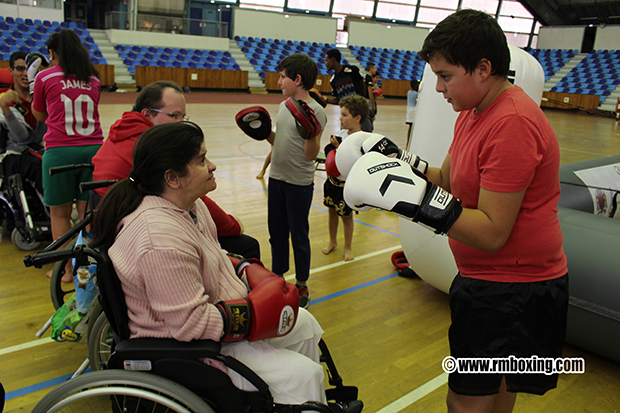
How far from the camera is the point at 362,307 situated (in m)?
2.81

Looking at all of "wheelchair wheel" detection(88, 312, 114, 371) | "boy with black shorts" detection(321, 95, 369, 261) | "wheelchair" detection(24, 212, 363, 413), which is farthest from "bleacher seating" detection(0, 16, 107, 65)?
"wheelchair" detection(24, 212, 363, 413)

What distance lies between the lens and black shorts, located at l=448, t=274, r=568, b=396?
48.2 inches

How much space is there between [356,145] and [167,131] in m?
0.71

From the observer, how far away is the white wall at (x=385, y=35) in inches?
831

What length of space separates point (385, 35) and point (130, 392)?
74.9 feet

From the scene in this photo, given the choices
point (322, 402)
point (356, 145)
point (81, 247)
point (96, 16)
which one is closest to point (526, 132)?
point (356, 145)

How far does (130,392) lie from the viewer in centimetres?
117

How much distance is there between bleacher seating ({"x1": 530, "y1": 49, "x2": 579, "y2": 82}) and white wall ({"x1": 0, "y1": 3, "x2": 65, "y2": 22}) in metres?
21.2

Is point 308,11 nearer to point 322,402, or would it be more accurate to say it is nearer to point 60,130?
point 60,130

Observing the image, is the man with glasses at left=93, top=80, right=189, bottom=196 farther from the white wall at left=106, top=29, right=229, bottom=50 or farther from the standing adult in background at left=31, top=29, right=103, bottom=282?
the white wall at left=106, top=29, right=229, bottom=50

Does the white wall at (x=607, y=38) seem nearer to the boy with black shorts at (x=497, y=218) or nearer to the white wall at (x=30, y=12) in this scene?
the white wall at (x=30, y=12)

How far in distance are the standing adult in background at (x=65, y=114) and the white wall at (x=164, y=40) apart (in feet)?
48.0

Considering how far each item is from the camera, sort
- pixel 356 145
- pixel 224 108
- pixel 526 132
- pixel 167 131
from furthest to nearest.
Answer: pixel 224 108 < pixel 356 145 < pixel 167 131 < pixel 526 132

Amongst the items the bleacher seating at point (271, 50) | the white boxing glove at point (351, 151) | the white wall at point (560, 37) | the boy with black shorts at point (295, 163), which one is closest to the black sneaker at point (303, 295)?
the boy with black shorts at point (295, 163)
